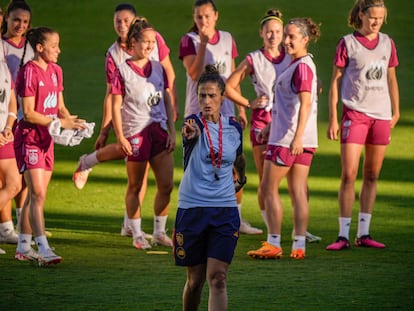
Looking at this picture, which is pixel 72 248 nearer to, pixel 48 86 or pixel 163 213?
pixel 163 213

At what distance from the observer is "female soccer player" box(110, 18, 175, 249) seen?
9641 mm

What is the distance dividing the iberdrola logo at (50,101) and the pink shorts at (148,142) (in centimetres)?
91

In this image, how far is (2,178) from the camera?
9398mm

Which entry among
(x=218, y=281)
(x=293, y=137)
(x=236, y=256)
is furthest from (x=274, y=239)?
(x=218, y=281)

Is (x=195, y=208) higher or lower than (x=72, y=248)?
higher

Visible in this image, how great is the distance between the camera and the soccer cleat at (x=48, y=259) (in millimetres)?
8836

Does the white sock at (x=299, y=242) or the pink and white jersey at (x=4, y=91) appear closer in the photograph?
the pink and white jersey at (x=4, y=91)

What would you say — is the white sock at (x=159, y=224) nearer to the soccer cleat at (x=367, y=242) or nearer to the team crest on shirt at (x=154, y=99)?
the team crest on shirt at (x=154, y=99)

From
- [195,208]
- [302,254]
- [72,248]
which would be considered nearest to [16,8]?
[72,248]

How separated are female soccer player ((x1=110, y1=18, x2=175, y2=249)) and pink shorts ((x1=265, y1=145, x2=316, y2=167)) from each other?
3.21ft

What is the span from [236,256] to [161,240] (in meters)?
0.83

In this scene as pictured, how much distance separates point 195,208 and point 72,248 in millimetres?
3252

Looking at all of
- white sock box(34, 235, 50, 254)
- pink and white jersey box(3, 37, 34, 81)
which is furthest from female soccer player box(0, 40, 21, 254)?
Answer: pink and white jersey box(3, 37, 34, 81)

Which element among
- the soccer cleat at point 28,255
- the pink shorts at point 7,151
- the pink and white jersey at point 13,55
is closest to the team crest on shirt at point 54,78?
the pink shorts at point 7,151
